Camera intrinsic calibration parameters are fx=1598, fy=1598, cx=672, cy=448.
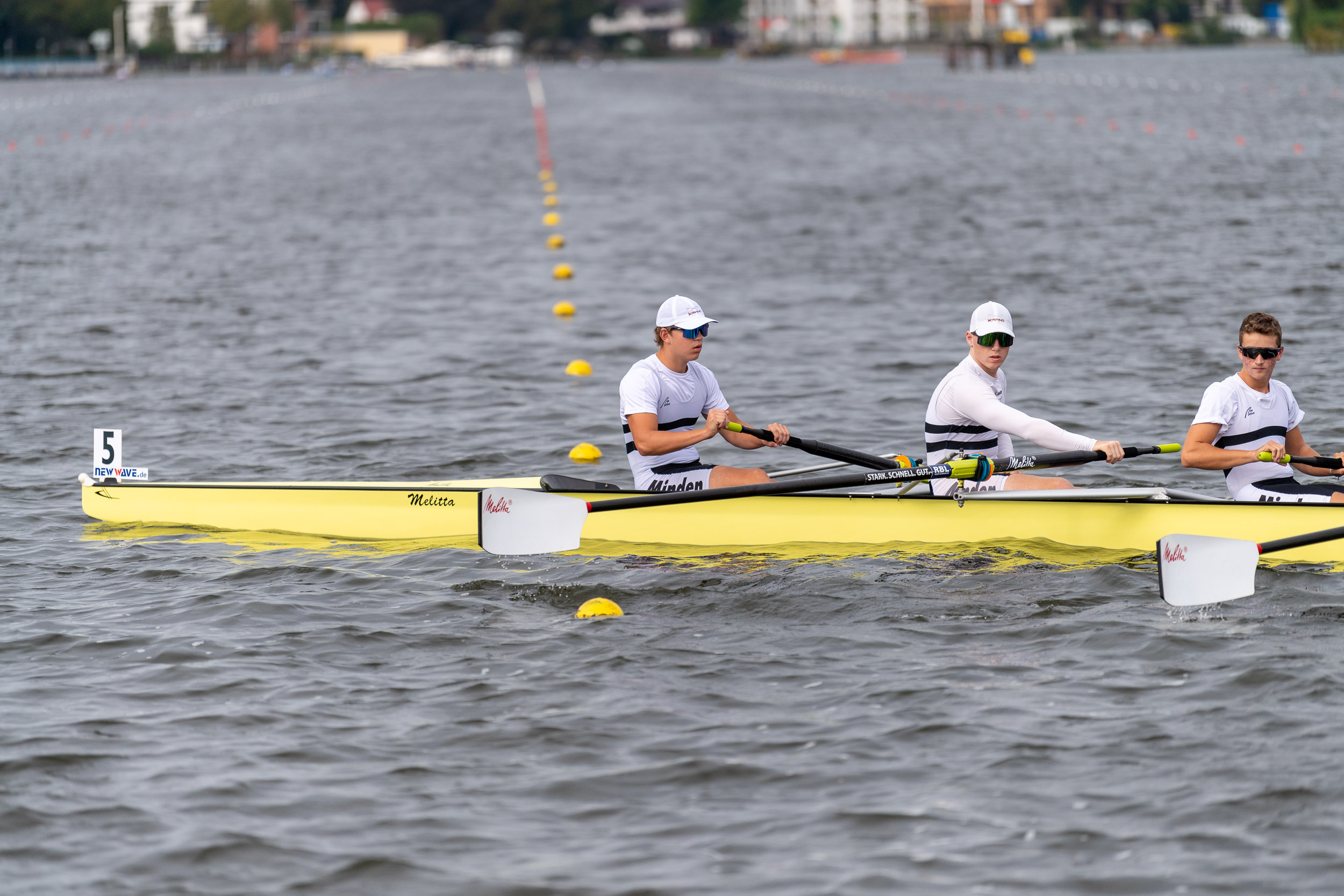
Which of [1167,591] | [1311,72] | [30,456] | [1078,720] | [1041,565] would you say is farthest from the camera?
[1311,72]

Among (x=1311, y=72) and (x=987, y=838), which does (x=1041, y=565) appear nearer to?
(x=987, y=838)

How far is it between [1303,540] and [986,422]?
1.74m

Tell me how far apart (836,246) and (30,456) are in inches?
551

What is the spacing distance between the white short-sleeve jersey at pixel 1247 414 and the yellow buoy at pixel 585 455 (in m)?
4.90

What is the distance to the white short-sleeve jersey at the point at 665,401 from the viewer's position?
9141mm

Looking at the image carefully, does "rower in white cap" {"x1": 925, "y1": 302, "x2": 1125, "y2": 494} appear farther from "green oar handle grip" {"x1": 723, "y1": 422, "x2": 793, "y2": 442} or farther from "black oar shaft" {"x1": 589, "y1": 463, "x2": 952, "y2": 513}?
"green oar handle grip" {"x1": 723, "y1": 422, "x2": 793, "y2": 442}

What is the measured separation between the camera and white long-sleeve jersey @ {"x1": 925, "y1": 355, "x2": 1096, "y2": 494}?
342 inches

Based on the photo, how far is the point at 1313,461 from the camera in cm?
868

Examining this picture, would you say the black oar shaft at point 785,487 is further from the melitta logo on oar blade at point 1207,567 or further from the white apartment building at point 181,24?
the white apartment building at point 181,24

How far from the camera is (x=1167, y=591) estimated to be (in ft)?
26.2

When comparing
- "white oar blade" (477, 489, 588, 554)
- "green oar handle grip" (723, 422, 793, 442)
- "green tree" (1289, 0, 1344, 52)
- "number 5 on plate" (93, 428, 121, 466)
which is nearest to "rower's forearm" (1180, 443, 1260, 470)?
"green oar handle grip" (723, 422, 793, 442)

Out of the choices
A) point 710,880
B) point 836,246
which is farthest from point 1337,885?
point 836,246

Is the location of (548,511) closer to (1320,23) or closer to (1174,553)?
(1174,553)

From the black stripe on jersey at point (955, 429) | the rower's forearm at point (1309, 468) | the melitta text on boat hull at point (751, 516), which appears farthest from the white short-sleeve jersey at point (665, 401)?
the rower's forearm at point (1309, 468)
